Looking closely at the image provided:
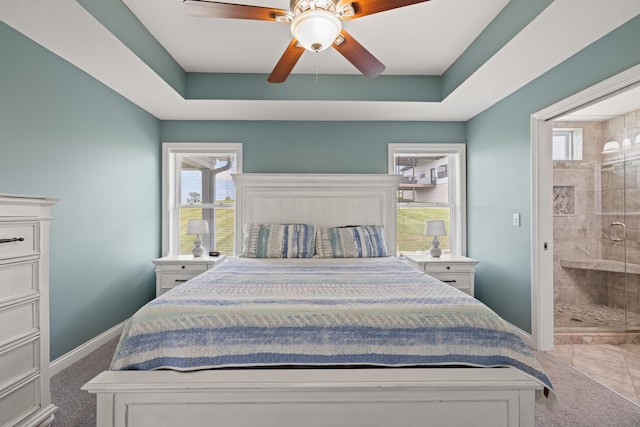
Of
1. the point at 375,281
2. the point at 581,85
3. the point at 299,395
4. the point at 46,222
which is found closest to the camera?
the point at 299,395

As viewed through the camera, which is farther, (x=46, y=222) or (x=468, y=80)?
(x=468, y=80)

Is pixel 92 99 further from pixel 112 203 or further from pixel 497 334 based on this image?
pixel 497 334

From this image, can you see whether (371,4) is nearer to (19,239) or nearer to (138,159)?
(19,239)

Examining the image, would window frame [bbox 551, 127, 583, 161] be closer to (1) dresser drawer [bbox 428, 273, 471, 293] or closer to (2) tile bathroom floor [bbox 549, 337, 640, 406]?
(1) dresser drawer [bbox 428, 273, 471, 293]

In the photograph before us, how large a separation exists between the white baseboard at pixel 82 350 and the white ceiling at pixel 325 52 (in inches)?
88.5

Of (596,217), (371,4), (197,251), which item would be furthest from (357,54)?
(596,217)

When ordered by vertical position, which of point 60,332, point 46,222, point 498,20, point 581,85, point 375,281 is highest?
point 498,20

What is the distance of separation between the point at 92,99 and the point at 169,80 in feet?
2.10

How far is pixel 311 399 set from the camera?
130cm

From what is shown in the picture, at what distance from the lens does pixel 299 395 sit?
1300 millimetres

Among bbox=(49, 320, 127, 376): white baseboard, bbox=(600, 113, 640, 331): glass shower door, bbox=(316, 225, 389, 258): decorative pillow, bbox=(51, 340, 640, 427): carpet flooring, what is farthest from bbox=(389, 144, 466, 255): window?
bbox=(49, 320, 127, 376): white baseboard

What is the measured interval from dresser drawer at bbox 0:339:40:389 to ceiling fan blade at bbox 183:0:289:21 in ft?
6.35

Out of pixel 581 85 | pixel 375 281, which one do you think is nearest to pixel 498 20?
pixel 581 85

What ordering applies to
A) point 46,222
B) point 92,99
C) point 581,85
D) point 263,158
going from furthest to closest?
1. point 263,158
2. point 92,99
3. point 581,85
4. point 46,222
